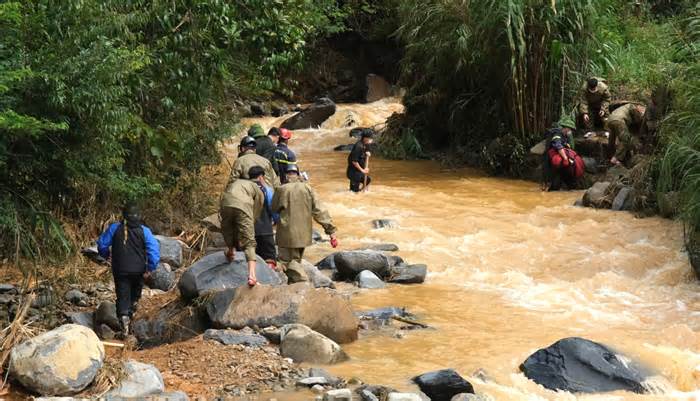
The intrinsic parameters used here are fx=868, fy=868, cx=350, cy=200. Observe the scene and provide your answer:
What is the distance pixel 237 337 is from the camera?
7.36m

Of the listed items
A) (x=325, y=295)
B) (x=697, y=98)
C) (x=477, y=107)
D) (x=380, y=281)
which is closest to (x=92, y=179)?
(x=325, y=295)

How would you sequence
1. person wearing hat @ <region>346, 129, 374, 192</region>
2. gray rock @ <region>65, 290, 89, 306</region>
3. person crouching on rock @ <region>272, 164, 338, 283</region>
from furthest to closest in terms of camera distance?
person wearing hat @ <region>346, 129, 374, 192</region>
person crouching on rock @ <region>272, 164, 338, 283</region>
gray rock @ <region>65, 290, 89, 306</region>

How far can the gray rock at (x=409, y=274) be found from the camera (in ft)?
33.4

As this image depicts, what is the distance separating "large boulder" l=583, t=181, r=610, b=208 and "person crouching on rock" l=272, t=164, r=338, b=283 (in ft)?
20.6

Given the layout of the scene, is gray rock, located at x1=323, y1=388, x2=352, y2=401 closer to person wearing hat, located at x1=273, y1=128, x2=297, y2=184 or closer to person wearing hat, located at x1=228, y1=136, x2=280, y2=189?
person wearing hat, located at x1=228, y1=136, x2=280, y2=189

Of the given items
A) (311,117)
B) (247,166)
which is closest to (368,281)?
(247,166)

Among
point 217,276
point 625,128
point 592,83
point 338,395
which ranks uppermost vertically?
point 592,83

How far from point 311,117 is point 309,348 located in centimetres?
1880

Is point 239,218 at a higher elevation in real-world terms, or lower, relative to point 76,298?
higher

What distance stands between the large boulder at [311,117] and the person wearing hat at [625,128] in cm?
1156

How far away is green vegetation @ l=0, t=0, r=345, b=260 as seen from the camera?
7.26 metres

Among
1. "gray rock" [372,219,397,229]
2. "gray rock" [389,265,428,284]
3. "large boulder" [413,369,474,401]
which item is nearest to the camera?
"large boulder" [413,369,474,401]

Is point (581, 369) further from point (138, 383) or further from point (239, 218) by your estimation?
point (138, 383)

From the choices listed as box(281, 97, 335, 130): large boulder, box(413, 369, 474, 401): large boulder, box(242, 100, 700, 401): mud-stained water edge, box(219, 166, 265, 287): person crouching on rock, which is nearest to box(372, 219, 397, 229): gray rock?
box(242, 100, 700, 401): mud-stained water edge
